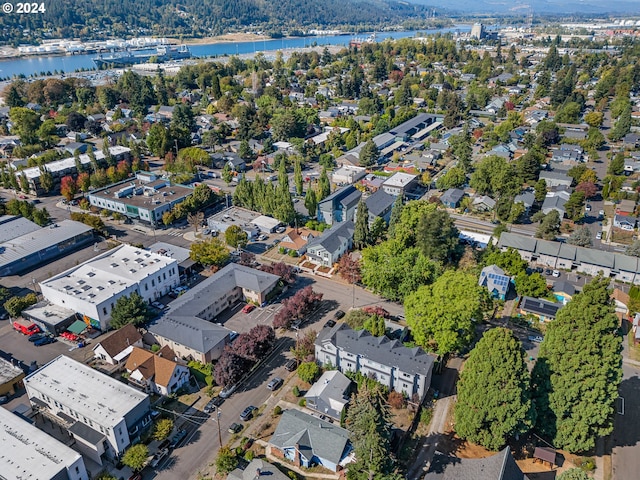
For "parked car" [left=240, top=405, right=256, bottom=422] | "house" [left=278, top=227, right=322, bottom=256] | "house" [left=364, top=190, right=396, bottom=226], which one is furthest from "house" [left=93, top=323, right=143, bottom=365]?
"house" [left=364, top=190, right=396, bottom=226]

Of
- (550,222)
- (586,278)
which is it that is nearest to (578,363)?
(586,278)

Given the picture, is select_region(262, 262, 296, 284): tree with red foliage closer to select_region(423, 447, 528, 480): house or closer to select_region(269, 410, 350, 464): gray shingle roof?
select_region(269, 410, 350, 464): gray shingle roof

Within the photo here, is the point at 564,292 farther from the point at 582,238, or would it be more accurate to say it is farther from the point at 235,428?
the point at 235,428

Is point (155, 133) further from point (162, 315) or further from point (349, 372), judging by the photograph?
point (349, 372)

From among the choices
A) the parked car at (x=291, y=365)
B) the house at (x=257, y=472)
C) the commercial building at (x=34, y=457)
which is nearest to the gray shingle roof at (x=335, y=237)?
the parked car at (x=291, y=365)

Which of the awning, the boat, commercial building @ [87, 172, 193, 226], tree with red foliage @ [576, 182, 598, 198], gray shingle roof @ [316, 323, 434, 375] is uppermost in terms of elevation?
the boat

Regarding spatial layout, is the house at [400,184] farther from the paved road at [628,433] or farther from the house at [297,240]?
the paved road at [628,433]
